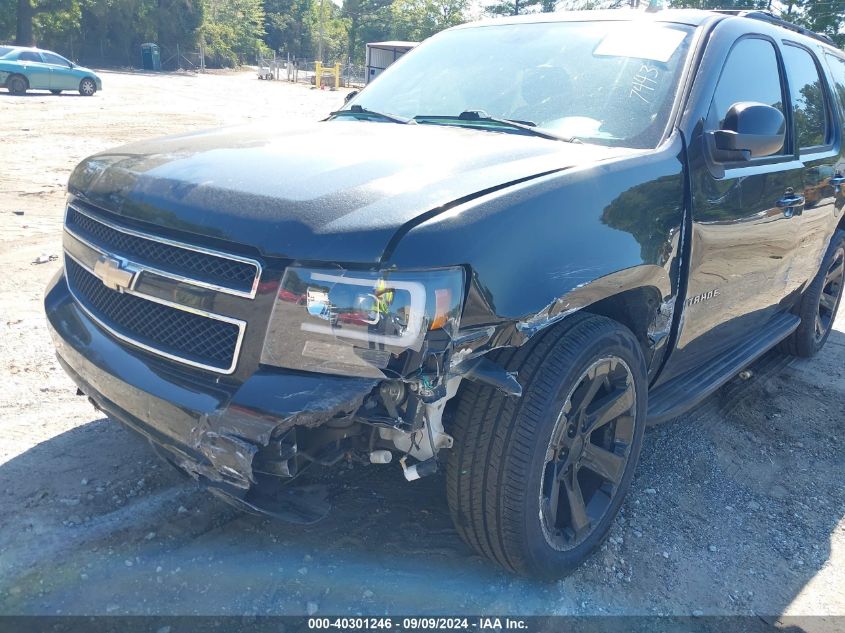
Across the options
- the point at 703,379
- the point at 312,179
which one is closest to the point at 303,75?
the point at 703,379

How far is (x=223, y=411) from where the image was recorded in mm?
1936

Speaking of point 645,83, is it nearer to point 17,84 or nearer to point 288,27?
point 17,84

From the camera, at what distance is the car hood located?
1.94 m

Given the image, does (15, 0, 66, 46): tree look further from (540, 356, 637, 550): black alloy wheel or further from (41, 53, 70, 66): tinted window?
(540, 356, 637, 550): black alloy wheel

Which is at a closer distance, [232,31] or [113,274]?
[113,274]

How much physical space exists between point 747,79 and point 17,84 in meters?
26.0

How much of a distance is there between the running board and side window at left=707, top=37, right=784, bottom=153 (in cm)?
118

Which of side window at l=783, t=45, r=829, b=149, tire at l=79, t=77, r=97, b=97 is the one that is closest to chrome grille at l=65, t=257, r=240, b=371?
side window at l=783, t=45, r=829, b=149

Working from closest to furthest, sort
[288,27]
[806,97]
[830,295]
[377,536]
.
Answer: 1. [377,536]
2. [806,97]
3. [830,295]
4. [288,27]

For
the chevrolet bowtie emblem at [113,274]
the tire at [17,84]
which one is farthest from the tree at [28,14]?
the chevrolet bowtie emblem at [113,274]

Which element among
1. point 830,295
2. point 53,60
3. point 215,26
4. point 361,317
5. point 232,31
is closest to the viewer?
point 361,317

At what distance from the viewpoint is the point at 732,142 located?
9.32ft

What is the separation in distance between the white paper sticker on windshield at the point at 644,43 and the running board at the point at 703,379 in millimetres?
1465

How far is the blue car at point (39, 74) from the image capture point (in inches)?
910
